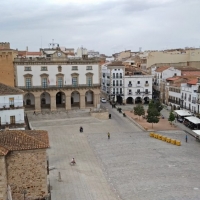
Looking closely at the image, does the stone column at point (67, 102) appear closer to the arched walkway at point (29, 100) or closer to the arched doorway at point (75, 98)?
the arched doorway at point (75, 98)

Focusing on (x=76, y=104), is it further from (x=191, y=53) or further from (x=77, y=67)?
(x=191, y=53)

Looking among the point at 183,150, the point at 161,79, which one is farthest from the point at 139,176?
the point at 161,79

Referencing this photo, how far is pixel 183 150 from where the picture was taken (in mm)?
32031

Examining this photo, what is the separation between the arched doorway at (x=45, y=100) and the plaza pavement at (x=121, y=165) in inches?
532

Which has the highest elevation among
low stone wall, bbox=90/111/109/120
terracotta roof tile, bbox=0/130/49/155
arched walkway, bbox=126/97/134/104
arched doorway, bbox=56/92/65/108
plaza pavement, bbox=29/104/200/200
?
terracotta roof tile, bbox=0/130/49/155

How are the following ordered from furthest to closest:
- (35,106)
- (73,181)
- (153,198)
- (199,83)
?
(35,106), (199,83), (73,181), (153,198)

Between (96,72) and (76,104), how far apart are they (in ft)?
22.5

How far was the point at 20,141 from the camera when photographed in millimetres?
17891

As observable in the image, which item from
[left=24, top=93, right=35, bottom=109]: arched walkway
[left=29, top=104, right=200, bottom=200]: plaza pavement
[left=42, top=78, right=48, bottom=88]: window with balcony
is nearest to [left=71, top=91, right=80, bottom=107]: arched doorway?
[left=42, top=78, right=48, bottom=88]: window with balcony

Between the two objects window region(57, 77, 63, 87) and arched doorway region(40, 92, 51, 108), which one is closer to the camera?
window region(57, 77, 63, 87)

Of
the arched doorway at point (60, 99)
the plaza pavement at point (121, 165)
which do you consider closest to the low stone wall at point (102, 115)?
the plaza pavement at point (121, 165)

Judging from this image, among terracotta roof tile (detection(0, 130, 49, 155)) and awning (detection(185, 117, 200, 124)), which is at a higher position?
terracotta roof tile (detection(0, 130, 49, 155))

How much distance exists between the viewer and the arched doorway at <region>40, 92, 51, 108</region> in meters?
55.5

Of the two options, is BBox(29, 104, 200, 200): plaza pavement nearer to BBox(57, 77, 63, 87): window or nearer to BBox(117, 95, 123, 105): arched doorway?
Answer: BBox(57, 77, 63, 87): window
